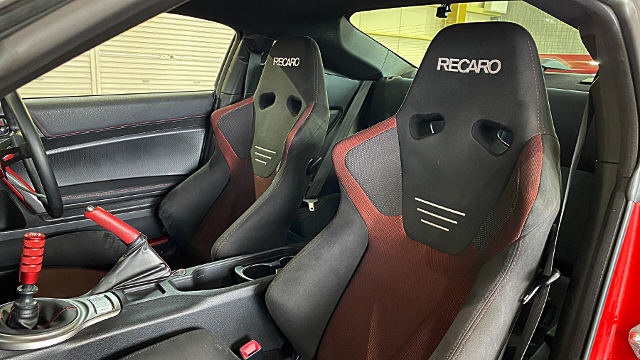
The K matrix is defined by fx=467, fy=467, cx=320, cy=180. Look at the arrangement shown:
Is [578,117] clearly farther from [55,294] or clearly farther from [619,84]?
[55,294]

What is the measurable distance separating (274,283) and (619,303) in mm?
754

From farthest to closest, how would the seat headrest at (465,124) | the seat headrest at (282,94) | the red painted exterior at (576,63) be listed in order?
the seat headrest at (282,94) < the red painted exterior at (576,63) < the seat headrest at (465,124)

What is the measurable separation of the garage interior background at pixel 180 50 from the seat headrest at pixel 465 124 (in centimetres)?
85

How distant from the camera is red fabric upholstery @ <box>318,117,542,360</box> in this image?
1081 mm

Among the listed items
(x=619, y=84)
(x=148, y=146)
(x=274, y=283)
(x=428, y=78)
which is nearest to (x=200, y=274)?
(x=274, y=283)

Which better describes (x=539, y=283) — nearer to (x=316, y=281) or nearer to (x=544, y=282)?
(x=544, y=282)

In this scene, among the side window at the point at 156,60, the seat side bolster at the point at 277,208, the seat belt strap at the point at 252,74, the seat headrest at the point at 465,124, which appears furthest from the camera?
the side window at the point at 156,60

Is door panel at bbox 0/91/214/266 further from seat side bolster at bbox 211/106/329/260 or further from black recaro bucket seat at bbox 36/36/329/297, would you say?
seat side bolster at bbox 211/106/329/260

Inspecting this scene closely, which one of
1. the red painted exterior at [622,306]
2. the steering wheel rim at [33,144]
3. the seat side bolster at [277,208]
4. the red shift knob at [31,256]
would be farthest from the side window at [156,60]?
the red painted exterior at [622,306]

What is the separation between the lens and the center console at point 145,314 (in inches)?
36.4

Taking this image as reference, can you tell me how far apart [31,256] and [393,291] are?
31.8 inches

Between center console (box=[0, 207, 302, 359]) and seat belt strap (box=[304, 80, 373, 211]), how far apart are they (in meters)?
0.73

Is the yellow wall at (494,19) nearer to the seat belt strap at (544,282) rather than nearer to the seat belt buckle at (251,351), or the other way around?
the seat belt strap at (544,282)

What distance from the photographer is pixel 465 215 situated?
1114 mm
